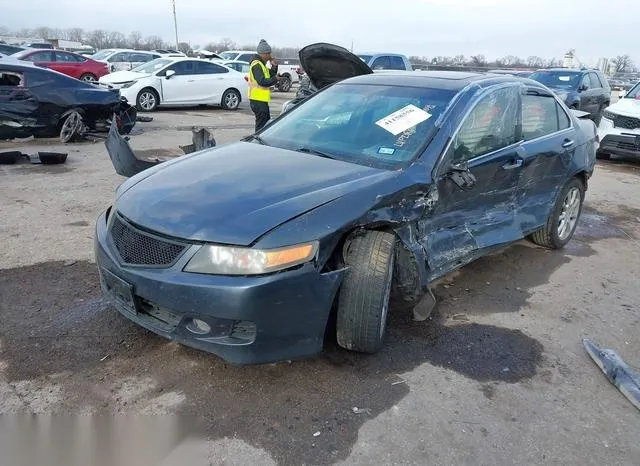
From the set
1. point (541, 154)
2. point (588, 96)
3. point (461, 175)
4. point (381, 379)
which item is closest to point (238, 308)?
point (381, 379)

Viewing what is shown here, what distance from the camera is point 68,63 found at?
1994 centimetres

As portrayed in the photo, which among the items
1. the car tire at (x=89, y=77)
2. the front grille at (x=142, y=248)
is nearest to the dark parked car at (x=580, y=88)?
the front grille at (x=142, y=248)

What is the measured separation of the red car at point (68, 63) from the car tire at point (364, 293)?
18.8 meters

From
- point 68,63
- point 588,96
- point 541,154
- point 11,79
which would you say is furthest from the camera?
point 68,63

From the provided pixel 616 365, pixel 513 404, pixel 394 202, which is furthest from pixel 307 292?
pixel 616 365

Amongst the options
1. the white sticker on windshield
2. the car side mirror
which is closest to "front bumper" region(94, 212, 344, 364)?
the car side mirror

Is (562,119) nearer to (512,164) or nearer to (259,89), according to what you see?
(512,164)

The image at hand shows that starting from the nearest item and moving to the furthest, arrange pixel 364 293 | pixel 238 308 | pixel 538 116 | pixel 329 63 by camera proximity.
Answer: pixel 238 308 < pixel 364 293 < pixel 538 116 < pixel 329 63

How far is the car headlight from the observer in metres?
2.57

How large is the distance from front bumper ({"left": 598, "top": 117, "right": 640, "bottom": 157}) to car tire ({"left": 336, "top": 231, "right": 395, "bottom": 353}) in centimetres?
907

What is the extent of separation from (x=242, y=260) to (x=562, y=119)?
3.83 meters

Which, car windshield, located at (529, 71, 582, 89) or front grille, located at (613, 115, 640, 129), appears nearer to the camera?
front grille, located at (613, 115, 640, 129)

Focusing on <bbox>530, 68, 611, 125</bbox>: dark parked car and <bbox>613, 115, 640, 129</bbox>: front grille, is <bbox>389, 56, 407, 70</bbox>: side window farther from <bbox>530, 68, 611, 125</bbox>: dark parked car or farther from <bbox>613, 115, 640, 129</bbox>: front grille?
<bbox>613, 115, 640, 129</bbox>: front grille

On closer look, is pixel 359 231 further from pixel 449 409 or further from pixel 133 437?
pixel 133 437
